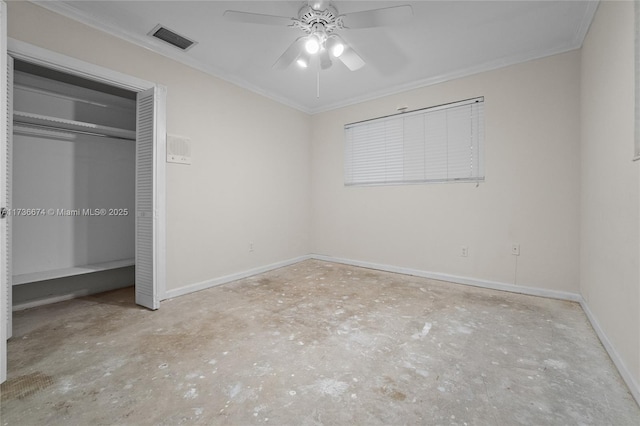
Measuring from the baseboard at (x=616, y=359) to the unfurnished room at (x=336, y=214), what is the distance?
0.03 meters

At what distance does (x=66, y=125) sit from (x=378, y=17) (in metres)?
3.18

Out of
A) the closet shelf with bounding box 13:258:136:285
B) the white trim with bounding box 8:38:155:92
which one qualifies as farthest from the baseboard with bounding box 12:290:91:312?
the white trim with bounding box 8:38:155:92

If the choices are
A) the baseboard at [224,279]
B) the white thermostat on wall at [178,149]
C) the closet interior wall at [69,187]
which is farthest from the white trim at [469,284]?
the white thermostat on wall at [178,149]

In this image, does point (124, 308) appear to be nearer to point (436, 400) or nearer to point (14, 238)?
point (14, 238)

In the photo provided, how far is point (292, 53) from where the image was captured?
8.08 ft

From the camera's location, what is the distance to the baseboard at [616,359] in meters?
1.45

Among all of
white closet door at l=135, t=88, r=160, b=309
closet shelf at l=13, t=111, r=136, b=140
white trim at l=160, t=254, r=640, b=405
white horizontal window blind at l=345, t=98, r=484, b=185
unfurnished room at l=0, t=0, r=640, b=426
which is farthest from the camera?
white horizontal window blind at l=345, t=98, r=484, b=185

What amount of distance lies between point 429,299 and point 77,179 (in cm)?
406

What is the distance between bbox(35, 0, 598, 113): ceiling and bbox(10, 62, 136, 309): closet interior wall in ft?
3.06

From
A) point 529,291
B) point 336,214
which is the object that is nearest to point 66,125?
point 336,214

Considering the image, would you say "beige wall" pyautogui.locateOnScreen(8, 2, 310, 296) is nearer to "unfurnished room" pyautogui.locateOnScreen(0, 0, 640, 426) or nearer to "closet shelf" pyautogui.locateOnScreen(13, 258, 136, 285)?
"unfurnished room" pyautogui.locateOnScreen(0, 0, 640, 426)

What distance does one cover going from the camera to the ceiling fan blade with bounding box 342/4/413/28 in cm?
183

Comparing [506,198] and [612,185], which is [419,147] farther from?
[612,185]

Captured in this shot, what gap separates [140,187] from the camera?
2.73m
